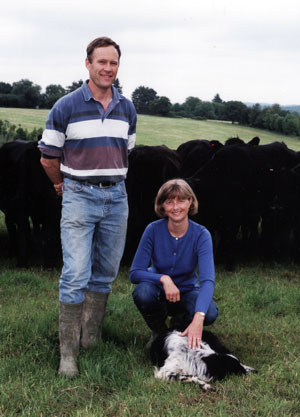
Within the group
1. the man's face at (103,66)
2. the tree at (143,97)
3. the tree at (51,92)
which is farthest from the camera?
the tree at (143,97)

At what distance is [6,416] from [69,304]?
0.98 metres

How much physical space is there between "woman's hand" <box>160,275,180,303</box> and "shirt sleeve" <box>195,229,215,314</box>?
0.22m

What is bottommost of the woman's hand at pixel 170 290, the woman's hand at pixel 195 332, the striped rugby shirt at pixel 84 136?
the woman's hand at pixel 195 332

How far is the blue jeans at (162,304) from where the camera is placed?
14.8ft

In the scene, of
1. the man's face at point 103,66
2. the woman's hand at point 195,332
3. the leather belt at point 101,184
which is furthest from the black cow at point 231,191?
the man's face at point 103,66

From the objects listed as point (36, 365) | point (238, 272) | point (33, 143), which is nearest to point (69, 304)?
point (36, 365)

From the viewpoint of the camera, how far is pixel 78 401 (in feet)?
A: 12.2

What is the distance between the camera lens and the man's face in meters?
4.04

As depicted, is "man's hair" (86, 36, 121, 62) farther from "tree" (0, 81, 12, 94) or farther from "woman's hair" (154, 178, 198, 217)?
"tree" (0, 81, 12, 94)

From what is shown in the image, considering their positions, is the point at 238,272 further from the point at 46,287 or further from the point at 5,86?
the point at 5,86

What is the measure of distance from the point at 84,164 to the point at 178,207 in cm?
89

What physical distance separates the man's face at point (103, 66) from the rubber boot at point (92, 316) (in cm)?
185

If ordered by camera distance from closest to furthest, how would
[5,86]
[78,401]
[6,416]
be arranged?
[6,416]
[78,401]
[5,86]

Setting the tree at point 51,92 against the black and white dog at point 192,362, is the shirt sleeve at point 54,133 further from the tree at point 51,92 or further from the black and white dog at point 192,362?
the tree at point 51,92
